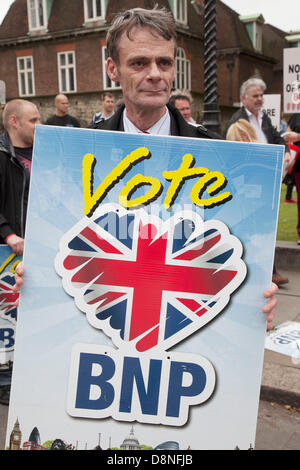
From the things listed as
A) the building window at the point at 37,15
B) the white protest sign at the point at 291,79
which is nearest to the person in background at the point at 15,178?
the white protest sign at the point at 291,79

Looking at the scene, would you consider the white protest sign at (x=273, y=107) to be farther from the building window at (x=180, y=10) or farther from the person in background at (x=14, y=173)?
the building window at (x=180, y=10)

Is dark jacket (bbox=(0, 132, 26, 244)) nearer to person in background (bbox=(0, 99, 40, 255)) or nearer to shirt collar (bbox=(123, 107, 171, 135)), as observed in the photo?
person in background (bbox=(0, 99, 40, 255))

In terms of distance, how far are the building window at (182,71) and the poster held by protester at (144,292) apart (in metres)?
24.4

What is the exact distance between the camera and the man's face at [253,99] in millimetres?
4938

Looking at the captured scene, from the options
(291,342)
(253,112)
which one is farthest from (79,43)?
(291,342)

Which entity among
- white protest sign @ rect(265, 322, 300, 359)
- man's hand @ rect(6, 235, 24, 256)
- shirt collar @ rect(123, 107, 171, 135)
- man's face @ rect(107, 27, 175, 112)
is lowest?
white protest sign @ rect(265, 322, 300, 359)

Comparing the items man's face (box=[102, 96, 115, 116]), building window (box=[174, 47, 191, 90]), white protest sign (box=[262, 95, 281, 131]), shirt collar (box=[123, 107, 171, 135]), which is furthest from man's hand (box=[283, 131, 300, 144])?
building window (box=[174, 47, 191, 90])

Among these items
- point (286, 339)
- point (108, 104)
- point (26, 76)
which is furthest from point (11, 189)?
point (26, 76)

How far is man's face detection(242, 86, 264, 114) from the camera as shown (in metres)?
4.94

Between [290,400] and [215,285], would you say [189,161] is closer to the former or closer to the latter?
[215,285]

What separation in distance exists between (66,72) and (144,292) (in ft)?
83.6

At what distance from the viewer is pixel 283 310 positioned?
176 inches

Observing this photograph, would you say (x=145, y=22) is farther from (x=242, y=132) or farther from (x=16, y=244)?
(x=242, y=132)

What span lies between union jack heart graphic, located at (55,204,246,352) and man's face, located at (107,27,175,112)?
0.46m
